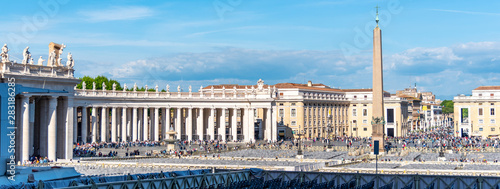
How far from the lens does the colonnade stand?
3447 inches

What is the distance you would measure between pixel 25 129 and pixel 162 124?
171 ft

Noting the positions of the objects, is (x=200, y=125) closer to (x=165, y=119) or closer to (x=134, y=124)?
(x=165, y=119)

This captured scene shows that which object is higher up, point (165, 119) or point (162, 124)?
point (165, 119)

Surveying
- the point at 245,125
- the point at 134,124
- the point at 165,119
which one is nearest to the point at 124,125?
the point at 134,124

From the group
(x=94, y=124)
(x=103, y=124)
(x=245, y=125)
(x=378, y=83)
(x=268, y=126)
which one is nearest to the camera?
(x=378, y=83)

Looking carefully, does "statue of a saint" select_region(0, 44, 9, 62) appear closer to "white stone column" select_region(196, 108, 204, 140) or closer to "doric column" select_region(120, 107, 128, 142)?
"doric column" select_region(120, 107, 128, 142)

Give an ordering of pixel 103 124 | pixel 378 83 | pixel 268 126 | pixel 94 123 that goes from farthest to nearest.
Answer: pixel 268 126 → pixel 94 123 → pixel 103 124 → pixel 378 83

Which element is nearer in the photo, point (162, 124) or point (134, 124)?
point (134, 124)

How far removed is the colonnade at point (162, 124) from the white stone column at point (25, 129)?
122 feet

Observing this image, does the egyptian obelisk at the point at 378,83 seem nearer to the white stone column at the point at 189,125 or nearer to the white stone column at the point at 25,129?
the white stone column at the point at 25,129

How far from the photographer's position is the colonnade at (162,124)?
Result: 87.6 meters

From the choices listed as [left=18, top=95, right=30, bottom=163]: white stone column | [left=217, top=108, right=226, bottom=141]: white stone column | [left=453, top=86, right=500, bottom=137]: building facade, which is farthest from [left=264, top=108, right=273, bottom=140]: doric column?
[left=18, top=95, right=30, bottom=163]: white stone column

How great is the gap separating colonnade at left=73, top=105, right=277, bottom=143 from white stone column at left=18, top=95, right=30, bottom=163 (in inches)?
1464

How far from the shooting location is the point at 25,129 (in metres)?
45.2
